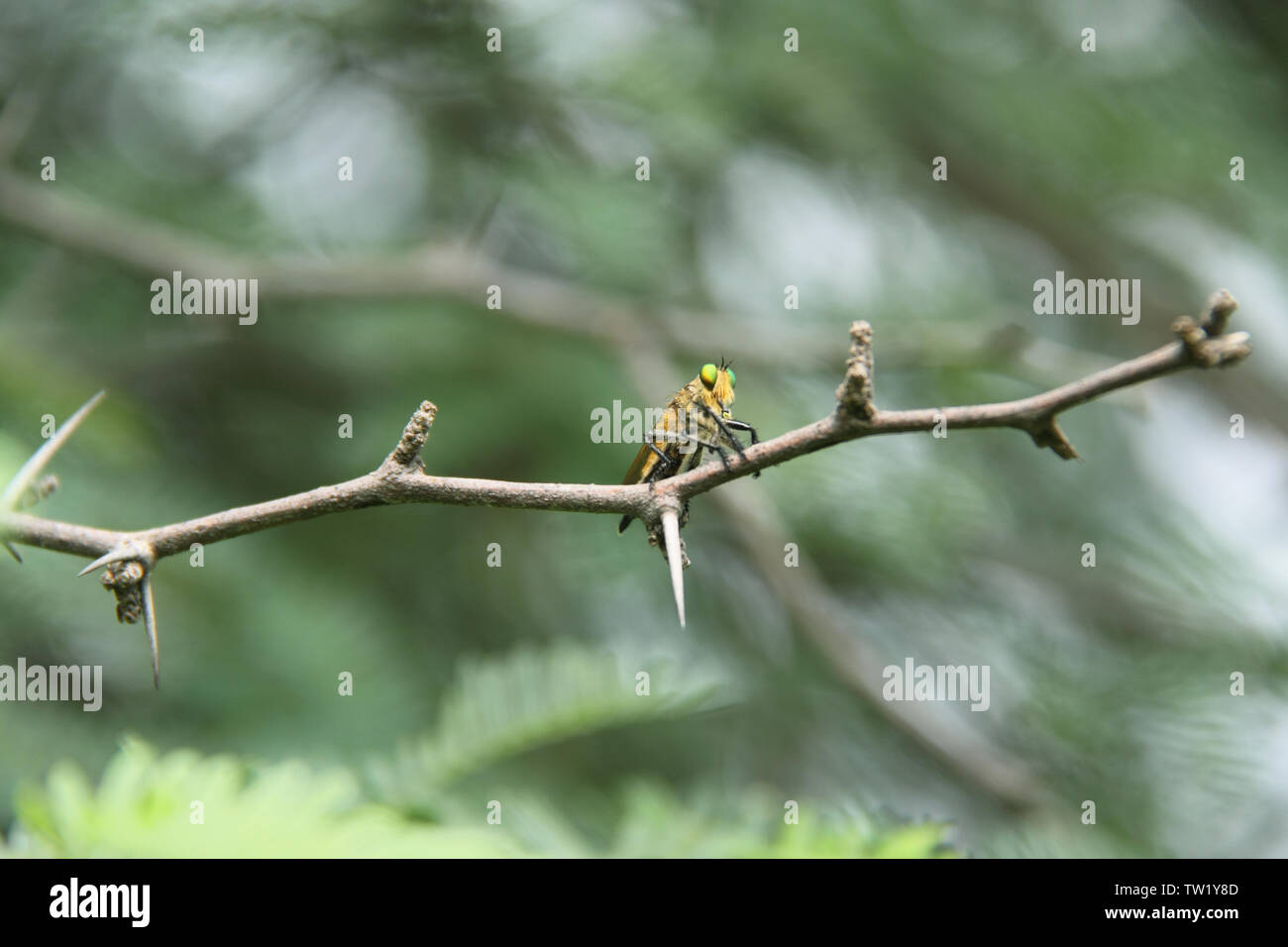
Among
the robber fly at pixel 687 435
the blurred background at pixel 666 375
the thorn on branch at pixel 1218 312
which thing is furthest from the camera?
the blurred background at pixel 666 375

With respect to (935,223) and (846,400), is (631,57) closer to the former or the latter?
(935,223)

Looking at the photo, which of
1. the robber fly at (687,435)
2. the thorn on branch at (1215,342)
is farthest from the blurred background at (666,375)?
the thorn on branch at (1215,342)

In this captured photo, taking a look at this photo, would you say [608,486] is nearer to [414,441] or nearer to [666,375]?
[414,441]

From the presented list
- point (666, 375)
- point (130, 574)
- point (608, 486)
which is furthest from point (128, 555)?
point (666, 375)

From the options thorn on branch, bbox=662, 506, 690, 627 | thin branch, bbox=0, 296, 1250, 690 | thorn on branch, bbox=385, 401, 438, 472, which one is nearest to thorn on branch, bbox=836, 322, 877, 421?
thin branch, bbox=0, 296, 1250, 690

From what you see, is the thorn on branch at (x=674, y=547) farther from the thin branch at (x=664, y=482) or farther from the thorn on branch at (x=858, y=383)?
the thorn on branch at (x=858, y=383)

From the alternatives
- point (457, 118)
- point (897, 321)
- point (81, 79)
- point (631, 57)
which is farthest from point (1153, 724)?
point (81, 79)

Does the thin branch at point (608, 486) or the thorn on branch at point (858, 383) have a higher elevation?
the thorn on branch at point (858, 383)
